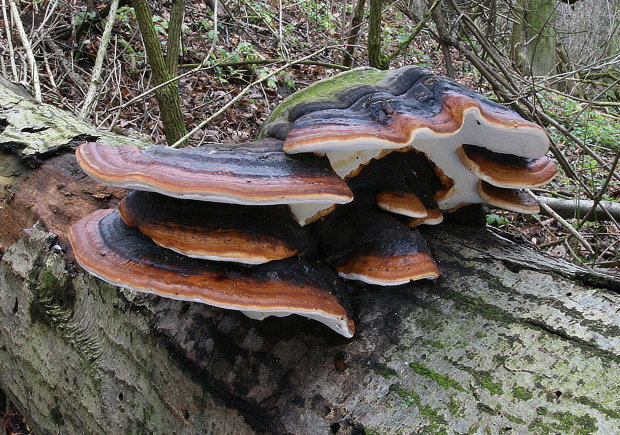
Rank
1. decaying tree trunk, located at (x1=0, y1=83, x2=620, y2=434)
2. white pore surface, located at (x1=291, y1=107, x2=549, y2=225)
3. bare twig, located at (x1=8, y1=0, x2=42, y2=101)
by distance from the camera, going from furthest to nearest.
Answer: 1. bare twig, located at (x1=8, y1=0, x2=42, y2=101)
2. white pore surface, located at (x1=291, y1=107, x2=549, y2=225)
3. decaying tree trunk, located at (x1=0, y1=83, x2=620, y2=434)

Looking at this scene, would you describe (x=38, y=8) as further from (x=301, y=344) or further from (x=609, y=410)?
(x=609, y=410)

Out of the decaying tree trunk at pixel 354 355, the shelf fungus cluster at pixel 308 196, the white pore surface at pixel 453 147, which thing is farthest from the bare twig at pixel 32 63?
the white pore surface at pixel 453 147

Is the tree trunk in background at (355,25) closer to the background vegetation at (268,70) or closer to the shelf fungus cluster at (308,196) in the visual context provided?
the background vegetation at (268,70)

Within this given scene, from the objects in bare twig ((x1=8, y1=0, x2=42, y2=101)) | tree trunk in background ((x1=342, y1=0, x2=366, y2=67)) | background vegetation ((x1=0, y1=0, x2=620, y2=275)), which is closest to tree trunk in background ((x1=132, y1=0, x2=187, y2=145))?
background vegetation ((x1=0, y1=0, x2=620, y2=275))

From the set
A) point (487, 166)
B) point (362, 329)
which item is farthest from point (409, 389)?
point (487, 166)

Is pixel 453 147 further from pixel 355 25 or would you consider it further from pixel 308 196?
pixel 355 25

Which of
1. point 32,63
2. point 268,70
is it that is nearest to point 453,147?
point 32,63

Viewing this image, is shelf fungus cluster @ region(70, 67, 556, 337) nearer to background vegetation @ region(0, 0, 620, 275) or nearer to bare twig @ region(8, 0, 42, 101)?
background vegetation @ region(0, 0, 620, 275)
